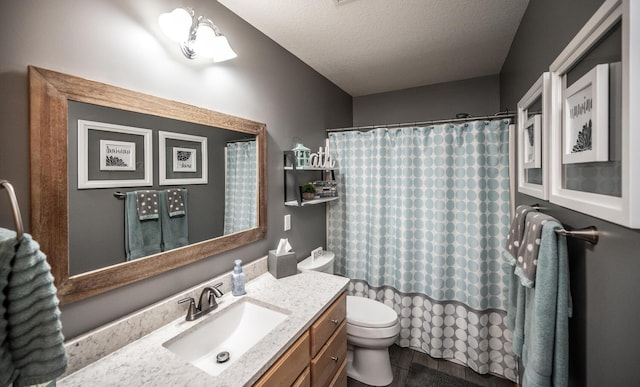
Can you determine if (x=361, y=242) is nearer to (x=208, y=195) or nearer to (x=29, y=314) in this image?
(x=208, y=195)

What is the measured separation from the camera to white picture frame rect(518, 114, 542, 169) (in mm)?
1119

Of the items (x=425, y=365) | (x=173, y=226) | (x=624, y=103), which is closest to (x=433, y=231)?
(x=425, y=365)

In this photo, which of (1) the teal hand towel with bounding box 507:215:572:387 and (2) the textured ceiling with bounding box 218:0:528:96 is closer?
(1) the teal hand towel with bounding box 507:215:572:387

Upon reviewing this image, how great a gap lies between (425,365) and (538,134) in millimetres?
1900

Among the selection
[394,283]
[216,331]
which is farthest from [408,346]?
[216,331]

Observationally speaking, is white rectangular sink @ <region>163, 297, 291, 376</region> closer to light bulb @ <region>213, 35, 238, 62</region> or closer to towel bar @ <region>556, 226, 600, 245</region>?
towel bar @ <region>556, 226, 600, 245</region>

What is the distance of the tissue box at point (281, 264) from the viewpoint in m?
1.63

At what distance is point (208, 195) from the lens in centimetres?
138

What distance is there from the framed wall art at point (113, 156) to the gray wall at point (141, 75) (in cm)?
14

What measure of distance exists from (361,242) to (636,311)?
191 centimetres

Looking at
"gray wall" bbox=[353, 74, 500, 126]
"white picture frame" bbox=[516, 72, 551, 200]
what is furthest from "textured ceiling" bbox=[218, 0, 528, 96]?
"white picture frame" bbox=[516, 72, 551, 200]

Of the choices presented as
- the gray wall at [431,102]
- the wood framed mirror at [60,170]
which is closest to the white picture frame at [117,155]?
the wood framed mirror at [60,170]

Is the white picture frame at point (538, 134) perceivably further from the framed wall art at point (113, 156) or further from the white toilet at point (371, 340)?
the framed wall art at point (113, 156)

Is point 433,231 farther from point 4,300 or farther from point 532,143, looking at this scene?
point 4,300
